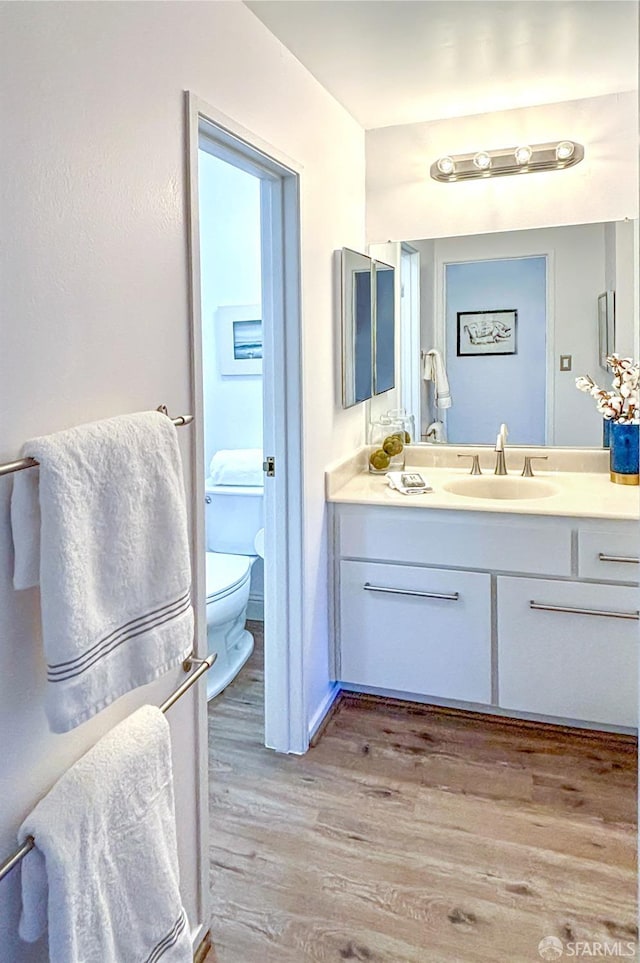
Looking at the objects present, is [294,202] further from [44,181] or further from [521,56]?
[44,181]

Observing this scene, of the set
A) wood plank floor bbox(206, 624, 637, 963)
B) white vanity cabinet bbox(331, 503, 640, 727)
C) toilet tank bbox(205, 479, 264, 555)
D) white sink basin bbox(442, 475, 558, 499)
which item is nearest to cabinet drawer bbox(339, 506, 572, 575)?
white vanity cabinet bbox(331, 503, 640, 727)

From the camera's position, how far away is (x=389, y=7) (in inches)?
68.4

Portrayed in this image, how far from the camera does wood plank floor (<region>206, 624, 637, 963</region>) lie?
59.6 inches

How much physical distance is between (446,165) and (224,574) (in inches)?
72.7

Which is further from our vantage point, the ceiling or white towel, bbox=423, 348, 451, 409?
white towel, bbox=423, 348, 451, 409

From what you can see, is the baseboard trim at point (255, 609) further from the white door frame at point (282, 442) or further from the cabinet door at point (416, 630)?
the white door frame at point (282, 442)

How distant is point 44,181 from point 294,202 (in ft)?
3.81

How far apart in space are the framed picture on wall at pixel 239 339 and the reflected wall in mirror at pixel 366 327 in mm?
714

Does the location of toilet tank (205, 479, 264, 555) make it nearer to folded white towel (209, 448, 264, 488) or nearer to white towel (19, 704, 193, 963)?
folded white towel (209, 448, 264, 488)

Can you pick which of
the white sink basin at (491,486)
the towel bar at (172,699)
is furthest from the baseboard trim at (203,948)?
the white sink basin at (491,486)

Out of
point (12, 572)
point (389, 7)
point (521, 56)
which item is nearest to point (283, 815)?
point (12, 572)

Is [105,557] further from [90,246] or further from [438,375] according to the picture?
[438,375]

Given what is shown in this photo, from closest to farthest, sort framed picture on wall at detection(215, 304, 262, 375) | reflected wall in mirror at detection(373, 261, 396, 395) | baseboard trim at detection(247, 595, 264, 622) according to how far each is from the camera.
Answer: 1. reflected wall in mirror at detection(373, 261, 396, 395)
2. framed picture on wall at detection(215, 304, 262, 375)
3. baseboard trim at detection(247, 595, 264, 622)

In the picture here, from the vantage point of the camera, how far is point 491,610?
7.54 feet
